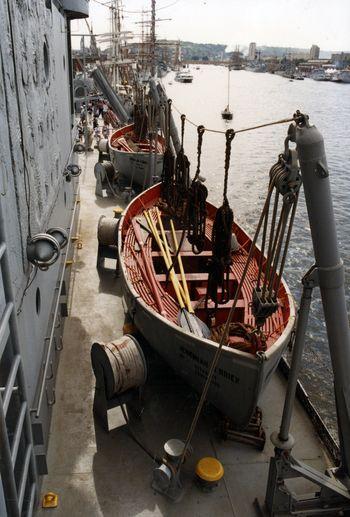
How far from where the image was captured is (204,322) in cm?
974

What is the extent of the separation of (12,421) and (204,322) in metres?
5.35

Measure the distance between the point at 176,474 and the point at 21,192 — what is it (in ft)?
16.6

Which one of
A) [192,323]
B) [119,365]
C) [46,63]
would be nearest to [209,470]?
[119,365]

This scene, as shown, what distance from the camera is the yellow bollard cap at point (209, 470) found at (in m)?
7.00

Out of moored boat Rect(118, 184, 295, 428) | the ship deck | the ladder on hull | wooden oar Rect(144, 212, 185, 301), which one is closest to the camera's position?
the ladder on hull

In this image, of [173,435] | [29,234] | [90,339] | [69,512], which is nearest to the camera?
[29,234]

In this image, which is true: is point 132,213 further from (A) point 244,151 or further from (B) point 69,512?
(A) point 244,151

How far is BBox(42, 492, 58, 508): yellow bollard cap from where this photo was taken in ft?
22.0

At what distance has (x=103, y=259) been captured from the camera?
14672 millimetres

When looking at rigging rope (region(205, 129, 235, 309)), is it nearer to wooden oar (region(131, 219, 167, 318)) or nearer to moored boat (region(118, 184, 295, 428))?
moored boat (region(118, 184, 295, 428))

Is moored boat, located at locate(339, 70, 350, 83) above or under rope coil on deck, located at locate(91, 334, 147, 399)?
above

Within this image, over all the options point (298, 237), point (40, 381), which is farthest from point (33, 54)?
point (298, 237)

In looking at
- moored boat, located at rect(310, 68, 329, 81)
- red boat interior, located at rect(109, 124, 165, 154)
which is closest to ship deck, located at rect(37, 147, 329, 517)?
red boat interior, located at rect(109, 124, 165, 154)

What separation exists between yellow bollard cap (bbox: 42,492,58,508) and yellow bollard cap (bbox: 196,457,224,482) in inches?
91.9
